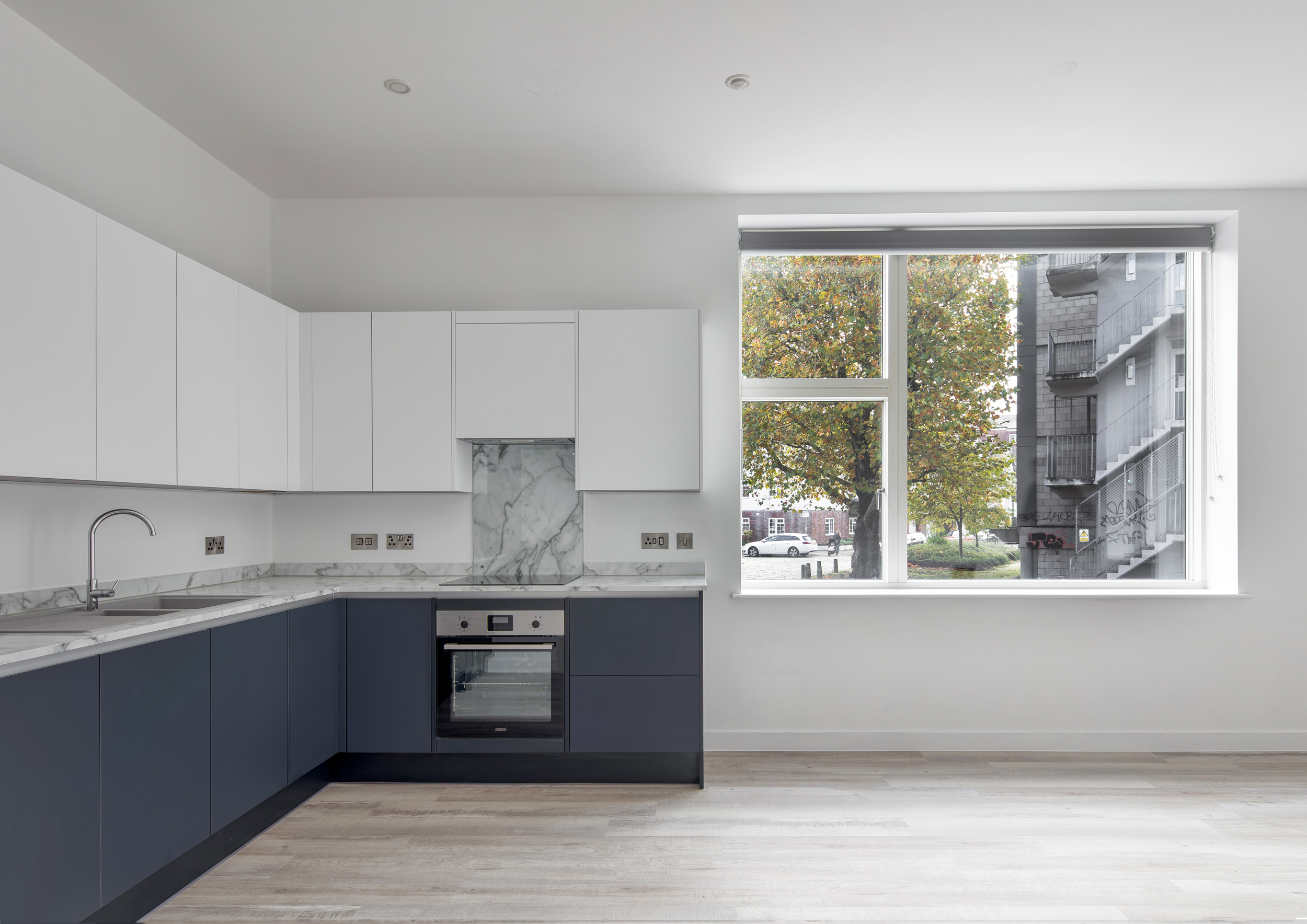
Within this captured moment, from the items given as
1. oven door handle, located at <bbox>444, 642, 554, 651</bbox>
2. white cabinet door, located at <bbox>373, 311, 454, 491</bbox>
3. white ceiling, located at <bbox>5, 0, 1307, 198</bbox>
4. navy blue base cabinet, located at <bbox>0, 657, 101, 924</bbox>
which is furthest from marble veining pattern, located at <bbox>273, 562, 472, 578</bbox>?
white ceiling, located at <bbox>5, 0, 1307, 198</bbox>

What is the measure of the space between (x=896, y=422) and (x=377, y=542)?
2.67 metres

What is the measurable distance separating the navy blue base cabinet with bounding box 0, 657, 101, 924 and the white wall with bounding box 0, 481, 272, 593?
0.66m

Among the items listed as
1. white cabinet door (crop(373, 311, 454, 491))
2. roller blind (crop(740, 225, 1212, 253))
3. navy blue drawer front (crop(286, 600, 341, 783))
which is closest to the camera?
navy blue drawer front (crop(286, 600, 341, 783))

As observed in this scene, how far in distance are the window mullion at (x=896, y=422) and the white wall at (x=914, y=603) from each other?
294mm

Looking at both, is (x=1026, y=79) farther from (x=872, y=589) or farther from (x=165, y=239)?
(x=165, y=239)

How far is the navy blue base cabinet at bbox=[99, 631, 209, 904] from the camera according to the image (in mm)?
1995

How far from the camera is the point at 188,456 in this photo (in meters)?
2.62

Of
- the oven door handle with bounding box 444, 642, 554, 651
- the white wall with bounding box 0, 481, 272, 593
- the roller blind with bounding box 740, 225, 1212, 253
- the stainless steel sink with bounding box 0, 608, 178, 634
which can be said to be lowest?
the oven door handle with bounding box 444, 642, 554, 651

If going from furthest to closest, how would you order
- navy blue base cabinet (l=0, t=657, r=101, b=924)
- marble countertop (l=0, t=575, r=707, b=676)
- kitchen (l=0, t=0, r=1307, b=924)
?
kitchen (l=0, t=0, r=1307, b=924) < marble countertop (l=0, t=575, r=707, b=676) < navy blue base cabinet (l=0, t=657, r=101, b=924)

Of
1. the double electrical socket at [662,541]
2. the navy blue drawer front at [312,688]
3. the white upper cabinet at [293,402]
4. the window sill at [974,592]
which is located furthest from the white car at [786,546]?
the white upper cabinet at [293,402]

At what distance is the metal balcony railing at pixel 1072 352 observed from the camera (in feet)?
12.7

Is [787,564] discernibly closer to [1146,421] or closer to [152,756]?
[1146,421]

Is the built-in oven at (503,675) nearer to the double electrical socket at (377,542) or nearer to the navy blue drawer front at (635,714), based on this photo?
the navy blue drawer front at (635,714)

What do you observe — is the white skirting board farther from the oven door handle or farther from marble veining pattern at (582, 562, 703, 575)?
the oven door handle
